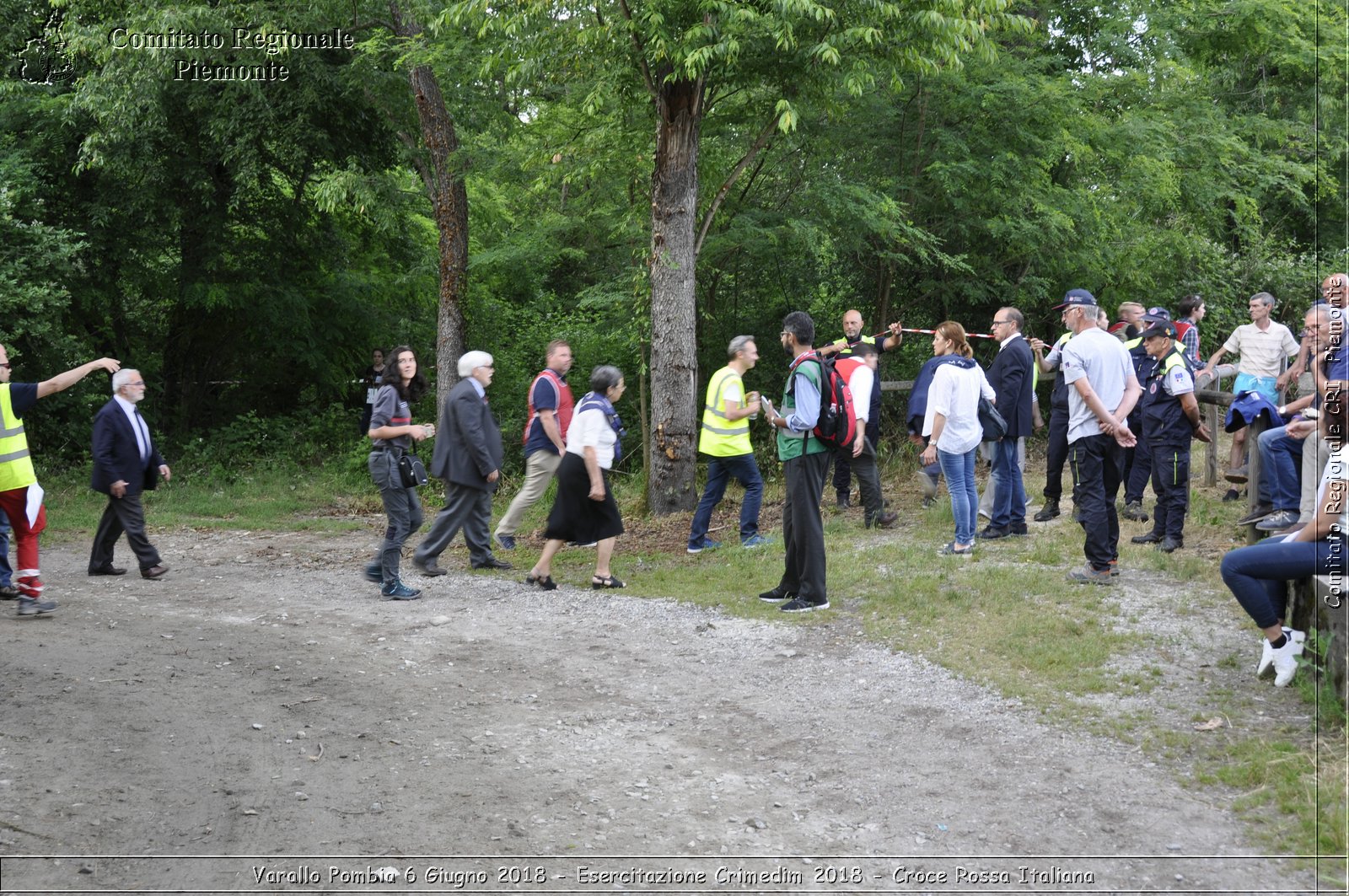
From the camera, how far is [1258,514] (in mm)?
8984

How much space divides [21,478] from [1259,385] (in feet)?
32.3

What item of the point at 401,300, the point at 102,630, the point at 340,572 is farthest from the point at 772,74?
the point at 401,300

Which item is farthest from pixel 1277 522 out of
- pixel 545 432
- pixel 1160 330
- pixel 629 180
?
pixel 629 180

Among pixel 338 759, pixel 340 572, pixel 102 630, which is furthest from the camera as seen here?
pixel 340 572

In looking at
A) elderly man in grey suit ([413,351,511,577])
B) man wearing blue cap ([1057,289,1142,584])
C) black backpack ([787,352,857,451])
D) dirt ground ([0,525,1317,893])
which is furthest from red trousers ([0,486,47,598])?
man wearing blue cap ([1057,289,1142,584])

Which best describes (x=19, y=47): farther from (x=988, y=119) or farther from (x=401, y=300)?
(x=988, y=119)

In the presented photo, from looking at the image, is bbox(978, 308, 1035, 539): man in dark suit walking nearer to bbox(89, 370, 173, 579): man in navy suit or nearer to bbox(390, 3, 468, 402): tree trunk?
bbox(89, 370, 173, 579): man in navy suit

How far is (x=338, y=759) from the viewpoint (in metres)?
5.49

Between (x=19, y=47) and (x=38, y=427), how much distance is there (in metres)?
5.30

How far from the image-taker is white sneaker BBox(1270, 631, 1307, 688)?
5.99m

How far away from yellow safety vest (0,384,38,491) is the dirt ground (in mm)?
985

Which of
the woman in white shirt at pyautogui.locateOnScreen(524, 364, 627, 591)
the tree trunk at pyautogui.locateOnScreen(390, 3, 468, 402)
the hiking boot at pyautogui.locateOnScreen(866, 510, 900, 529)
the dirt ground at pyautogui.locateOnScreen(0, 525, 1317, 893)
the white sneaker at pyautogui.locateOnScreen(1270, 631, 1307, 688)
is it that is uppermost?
the tree trunk at pyautogui.locateOnScreen(390, 3, 468, 402)

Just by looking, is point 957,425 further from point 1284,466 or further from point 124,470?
point 124,470

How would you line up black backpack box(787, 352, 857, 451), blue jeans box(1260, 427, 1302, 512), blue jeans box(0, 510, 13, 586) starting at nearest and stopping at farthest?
black backpack box(787, 352, 857, 451)
blue jeans box(1260, 427, 1302, 512)
blue jeans box(0, 510, 13, 586)
